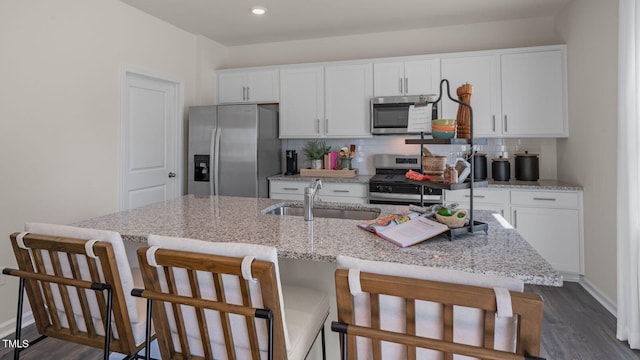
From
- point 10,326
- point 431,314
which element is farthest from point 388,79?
point 10,326

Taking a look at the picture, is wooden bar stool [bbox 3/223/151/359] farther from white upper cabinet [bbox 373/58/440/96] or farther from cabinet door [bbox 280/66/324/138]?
white upper cabinet [bbox 373/58/440/96]

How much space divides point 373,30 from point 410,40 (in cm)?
46

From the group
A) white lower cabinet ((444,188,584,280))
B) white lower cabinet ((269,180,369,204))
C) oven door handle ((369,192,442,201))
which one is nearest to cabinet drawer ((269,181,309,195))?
white lower cabinet ((269,180,369,204))

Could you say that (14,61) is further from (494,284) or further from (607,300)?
(607,300)

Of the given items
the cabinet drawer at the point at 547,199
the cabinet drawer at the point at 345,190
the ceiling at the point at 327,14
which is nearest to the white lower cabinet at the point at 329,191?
the cabinet drawer at the point at 345,190

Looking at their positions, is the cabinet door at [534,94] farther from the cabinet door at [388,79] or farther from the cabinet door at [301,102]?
the cabinet door at [301,102]

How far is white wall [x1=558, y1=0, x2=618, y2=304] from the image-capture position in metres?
2.56

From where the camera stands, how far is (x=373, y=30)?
13.5 feet

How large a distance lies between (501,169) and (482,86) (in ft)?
2.96

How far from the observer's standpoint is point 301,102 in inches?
164

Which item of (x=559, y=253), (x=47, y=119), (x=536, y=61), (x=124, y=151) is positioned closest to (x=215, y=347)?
(x=47, y=119)

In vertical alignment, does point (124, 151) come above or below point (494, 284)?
above

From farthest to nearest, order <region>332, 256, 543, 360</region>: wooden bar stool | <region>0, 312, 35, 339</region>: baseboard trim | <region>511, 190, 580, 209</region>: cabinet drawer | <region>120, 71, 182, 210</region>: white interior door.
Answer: <region>120, 71, 182, 210</region>: white interior door < <region>511, 190, 580, 209</region>: cabinet drawer < <region>0, 312, 35, 339</region>: baseboard trim < <region>332, 256, 543, 360</region>: wooden bar stool

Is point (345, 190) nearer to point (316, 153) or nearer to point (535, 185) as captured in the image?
point (316, 153)
